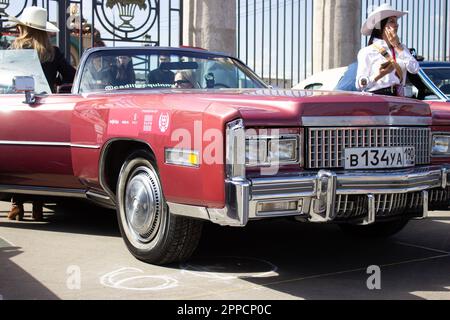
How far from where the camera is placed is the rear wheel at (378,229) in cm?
537

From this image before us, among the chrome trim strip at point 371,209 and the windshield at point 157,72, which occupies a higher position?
the windshield at point 157,72

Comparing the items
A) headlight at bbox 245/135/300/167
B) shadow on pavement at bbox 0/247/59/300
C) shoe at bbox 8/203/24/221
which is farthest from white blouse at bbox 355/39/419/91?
shadow on pavement at bbox 0/247/59/300

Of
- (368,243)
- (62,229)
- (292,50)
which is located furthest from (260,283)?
(292,50)

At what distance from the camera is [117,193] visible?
4.63 m

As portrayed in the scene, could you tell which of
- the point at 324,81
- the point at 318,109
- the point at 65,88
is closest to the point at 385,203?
the point at 318,109

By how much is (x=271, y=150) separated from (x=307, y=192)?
0.97 feet

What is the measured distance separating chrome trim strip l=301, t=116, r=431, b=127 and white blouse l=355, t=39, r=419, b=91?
1.69 m

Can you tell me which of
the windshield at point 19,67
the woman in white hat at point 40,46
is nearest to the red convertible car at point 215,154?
the windshield at point 19,67

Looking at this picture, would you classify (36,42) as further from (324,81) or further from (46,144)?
(324,81)

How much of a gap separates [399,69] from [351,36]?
807cm

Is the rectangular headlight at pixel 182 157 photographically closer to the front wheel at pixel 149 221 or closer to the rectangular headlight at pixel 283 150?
the front wheel at pixel 149 221

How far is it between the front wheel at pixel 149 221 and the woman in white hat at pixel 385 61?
2435mm

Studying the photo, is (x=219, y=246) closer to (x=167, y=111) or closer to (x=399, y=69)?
(x=167, y=111)

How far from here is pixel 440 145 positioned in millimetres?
4566
